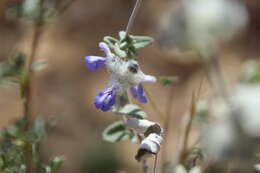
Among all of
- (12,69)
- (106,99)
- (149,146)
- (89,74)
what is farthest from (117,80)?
(89,74)

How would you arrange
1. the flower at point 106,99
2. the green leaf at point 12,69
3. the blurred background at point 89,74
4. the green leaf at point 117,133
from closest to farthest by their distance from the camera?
1. the flower at point 106,99
2. the green leaf at point 117,133
3. the green leaf at point 12,69
4. the blurred background at point 89,74

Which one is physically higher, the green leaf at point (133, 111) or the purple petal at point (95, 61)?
the purple petal at point (95, 61)

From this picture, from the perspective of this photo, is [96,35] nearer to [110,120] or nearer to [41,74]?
[41,74]

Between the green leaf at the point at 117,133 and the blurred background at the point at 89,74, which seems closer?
the green leaf at the point at 117,133

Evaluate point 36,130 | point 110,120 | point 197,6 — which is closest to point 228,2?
point 197,6

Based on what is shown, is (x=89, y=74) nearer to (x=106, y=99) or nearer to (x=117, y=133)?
(x=117, y=133)

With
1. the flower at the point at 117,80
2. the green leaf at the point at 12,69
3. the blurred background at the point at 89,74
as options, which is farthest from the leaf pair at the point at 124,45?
the blurred background at the point at 89,74

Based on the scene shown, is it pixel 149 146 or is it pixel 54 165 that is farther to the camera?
pixel 54 165

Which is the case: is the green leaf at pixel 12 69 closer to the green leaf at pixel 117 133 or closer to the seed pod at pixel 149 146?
the green leaf at pixel 117 133
